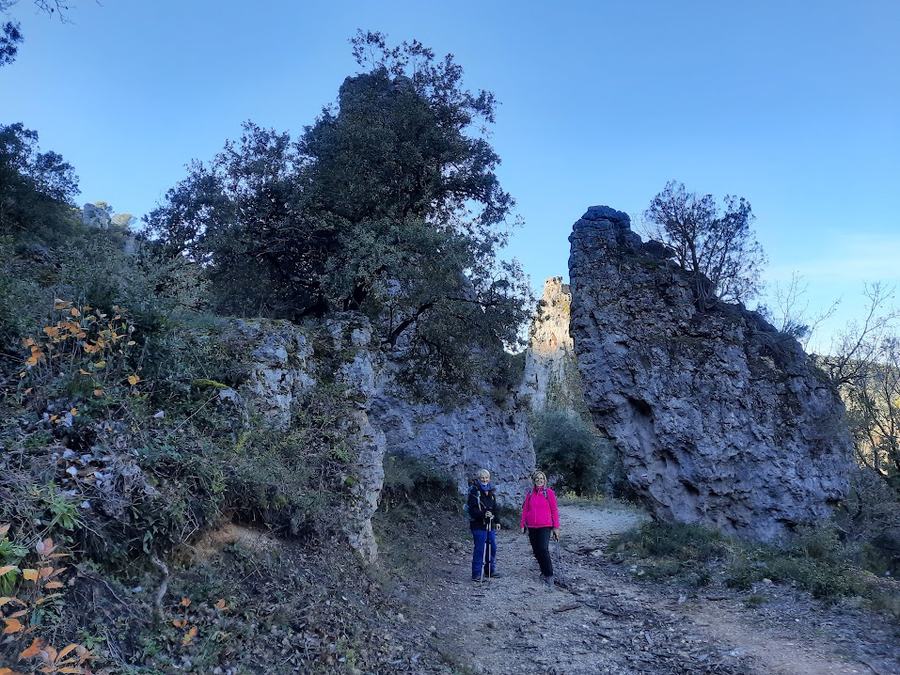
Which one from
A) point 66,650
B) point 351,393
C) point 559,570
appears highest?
point 351,393

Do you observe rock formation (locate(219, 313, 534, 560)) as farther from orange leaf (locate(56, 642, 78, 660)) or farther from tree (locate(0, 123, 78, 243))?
tree (locate(0, 123, 78, 243))

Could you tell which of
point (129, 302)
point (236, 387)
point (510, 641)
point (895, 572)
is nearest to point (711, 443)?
point (895, 572)

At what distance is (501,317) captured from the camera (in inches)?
484

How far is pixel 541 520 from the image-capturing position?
30.6 feet

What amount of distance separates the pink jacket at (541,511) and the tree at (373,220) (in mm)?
4106

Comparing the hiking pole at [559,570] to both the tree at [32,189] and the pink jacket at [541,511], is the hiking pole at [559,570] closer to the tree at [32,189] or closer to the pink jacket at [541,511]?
the pink jacket at [541,511]

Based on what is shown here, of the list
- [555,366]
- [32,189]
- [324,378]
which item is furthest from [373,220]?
[555,366]

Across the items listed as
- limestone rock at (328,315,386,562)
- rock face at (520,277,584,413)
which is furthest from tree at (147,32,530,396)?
rock face at (520,277,584,413)

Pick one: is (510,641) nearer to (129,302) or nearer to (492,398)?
(129,302)

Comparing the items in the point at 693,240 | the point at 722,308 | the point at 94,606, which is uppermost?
the point at 693,240

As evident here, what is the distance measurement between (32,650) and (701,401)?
12.5m

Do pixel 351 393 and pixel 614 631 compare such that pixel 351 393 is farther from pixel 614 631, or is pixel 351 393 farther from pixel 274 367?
pixel 614 631

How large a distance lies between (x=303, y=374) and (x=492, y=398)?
9.75 m

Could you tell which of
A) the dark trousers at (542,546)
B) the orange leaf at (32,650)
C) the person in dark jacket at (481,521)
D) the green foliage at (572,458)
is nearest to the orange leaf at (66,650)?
the orange leaf at (32,650)
